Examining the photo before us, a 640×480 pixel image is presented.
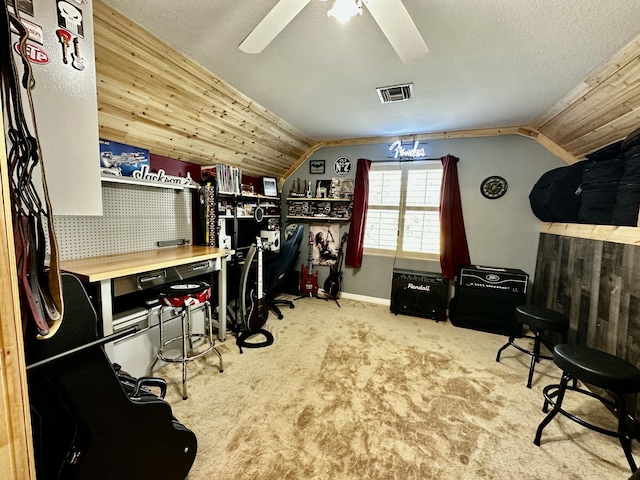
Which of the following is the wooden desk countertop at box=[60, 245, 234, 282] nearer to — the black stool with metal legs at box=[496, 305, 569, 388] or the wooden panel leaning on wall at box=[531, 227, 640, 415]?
the black stool with metal legs at box=[496, 305, 569, 388]

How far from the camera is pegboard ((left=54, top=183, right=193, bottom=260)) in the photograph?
6.54 ft

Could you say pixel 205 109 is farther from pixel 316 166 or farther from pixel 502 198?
pixel 502 198

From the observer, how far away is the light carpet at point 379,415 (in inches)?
55.2

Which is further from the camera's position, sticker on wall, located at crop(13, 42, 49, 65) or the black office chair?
the black office chair

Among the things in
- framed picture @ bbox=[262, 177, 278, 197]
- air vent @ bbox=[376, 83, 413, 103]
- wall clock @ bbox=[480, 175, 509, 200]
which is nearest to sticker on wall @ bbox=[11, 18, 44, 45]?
air vent @ bbox=[376, 83, 413, 103]

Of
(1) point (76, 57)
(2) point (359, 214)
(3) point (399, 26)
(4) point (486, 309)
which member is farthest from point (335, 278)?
(1) point (76, 57)

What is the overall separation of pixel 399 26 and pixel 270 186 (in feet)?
10.7

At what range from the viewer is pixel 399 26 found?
122 centimetres

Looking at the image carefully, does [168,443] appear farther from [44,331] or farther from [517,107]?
[517,107]

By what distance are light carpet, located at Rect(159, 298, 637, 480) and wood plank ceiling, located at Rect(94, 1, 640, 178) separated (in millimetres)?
2152

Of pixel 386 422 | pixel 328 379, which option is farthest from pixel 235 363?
pixel 386 422

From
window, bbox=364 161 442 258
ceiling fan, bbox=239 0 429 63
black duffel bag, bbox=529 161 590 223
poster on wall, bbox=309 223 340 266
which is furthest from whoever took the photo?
poster on wall, bbox=309 223 340 266

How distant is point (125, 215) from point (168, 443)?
78.0 inches

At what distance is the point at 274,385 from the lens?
2021 mm
